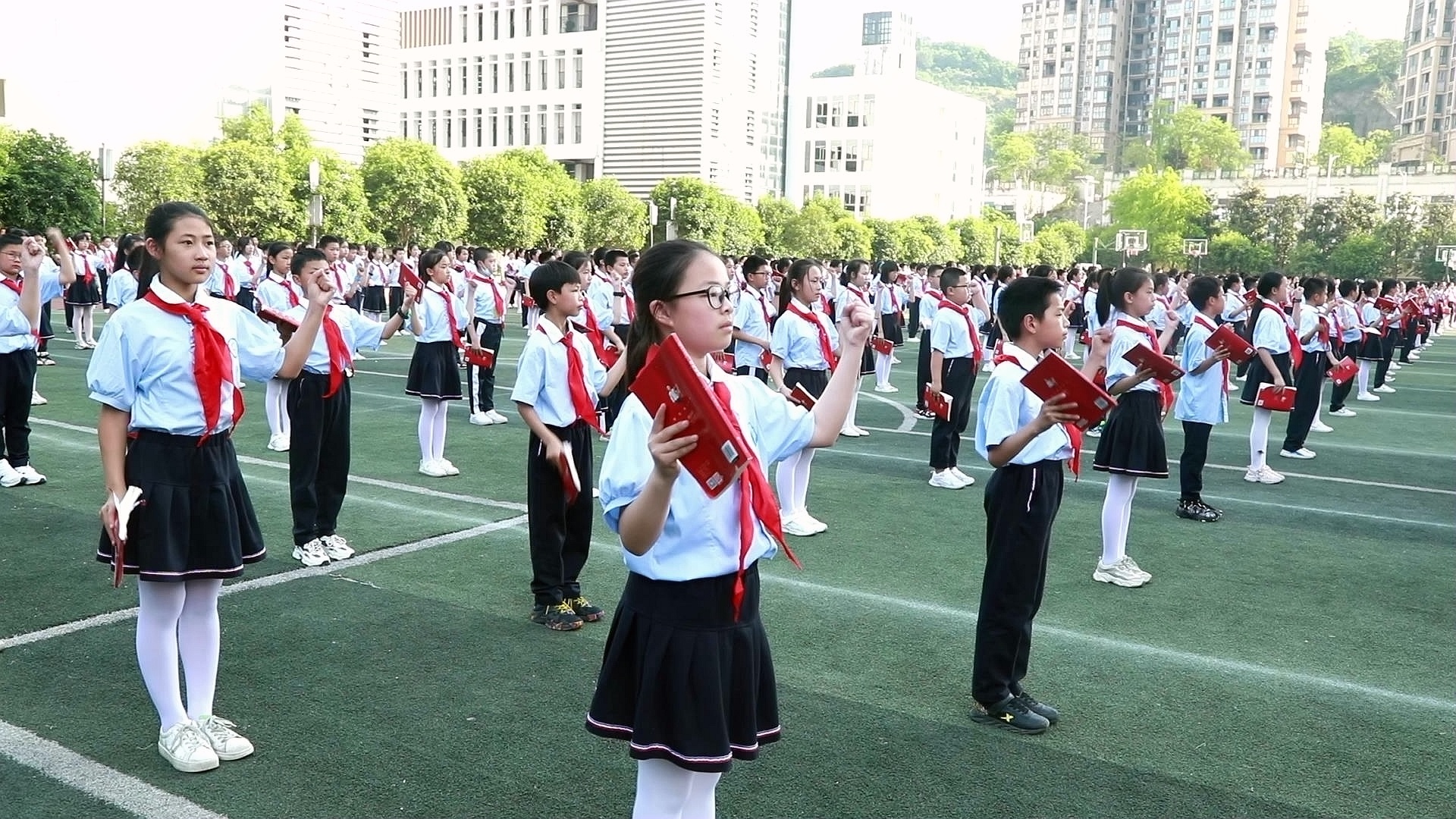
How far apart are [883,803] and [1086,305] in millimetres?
17800

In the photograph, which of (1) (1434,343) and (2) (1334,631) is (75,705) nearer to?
(2) (1334,631)

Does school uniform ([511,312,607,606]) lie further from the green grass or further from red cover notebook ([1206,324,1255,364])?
red cover notebook ([1206,324,1255,364])

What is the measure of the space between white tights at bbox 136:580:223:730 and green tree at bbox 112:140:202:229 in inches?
1321

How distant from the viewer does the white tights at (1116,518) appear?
654cm

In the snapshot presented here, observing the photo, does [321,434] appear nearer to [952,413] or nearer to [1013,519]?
[1013,519]

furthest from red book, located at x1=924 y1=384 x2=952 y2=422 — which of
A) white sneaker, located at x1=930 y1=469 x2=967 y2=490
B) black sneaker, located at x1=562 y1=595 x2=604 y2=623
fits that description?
black sneaker, located at x1=562 y1=595 x2=604 y2=623

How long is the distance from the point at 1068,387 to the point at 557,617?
2.72 meters

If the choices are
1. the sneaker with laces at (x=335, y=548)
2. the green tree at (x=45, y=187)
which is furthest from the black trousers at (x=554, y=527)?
the green tree at (x=45, y=187)

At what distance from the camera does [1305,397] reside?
11281 mm

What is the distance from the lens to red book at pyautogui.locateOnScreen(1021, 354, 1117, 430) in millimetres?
3727

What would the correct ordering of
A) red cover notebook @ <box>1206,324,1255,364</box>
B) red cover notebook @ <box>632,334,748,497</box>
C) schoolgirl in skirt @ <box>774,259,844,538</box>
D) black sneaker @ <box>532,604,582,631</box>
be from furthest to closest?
schoolgirl in skirt @ <box>774,259,844,538</box>
red cover notebook @ <box>1206,324,1255,364</box>
black sneaker @ <box>532,604,582,631</box>
red cover notebook @ <box>632,334,748,497</box>

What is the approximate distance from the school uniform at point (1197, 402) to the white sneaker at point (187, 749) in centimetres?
662

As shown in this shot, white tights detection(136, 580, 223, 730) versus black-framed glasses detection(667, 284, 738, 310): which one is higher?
black-framed glasses detection(667, 284, 738, 310)

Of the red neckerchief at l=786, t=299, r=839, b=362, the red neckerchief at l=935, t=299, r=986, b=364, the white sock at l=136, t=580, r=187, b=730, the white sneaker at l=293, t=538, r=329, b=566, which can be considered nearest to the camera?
the white sock at l=136, t=580, r=187, b=730
